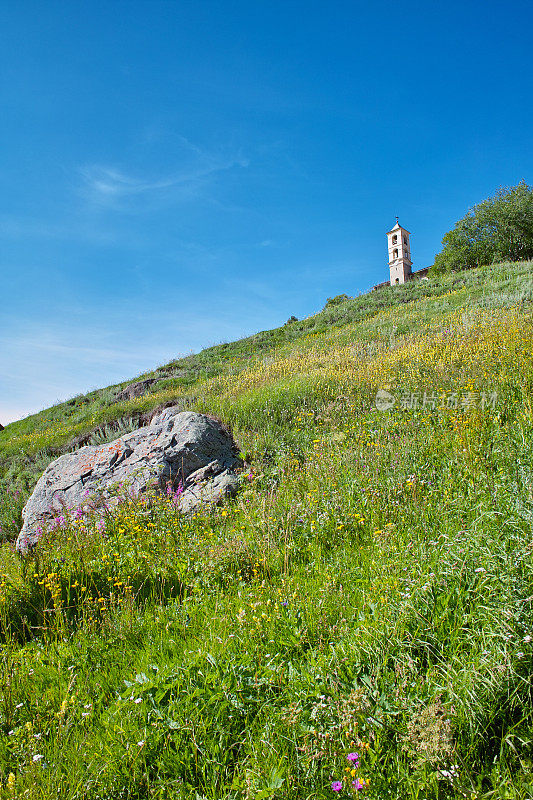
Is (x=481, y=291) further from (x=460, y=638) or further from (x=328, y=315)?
(x=460, y=638)

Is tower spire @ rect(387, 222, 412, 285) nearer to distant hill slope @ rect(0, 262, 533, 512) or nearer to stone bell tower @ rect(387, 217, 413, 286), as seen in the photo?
stone bell tower @ rect(387, 217, 413, 286)

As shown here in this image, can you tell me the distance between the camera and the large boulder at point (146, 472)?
6488 mm

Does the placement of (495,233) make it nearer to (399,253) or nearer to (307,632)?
(399,253)

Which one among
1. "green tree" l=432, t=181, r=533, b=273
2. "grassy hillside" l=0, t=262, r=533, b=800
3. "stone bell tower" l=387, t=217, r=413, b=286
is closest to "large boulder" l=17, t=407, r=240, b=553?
"grassy hillside" l=0, t=262, r=533, b=800

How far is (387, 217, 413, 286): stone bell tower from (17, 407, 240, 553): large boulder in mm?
62298

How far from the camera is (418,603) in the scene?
2479 millimetres

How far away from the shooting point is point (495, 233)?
41.4 m

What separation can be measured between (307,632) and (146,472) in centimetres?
486

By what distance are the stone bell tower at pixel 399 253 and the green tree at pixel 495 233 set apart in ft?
62.5

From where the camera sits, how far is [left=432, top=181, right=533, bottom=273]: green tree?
130 feet

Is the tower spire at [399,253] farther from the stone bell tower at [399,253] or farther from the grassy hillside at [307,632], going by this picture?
the grassy hillside at [307,632]

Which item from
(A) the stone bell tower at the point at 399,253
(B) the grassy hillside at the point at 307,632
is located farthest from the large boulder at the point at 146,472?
(A) the stone bell tower at the point at 399,253

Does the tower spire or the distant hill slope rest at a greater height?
the tower spire

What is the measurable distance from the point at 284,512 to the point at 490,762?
309cm
